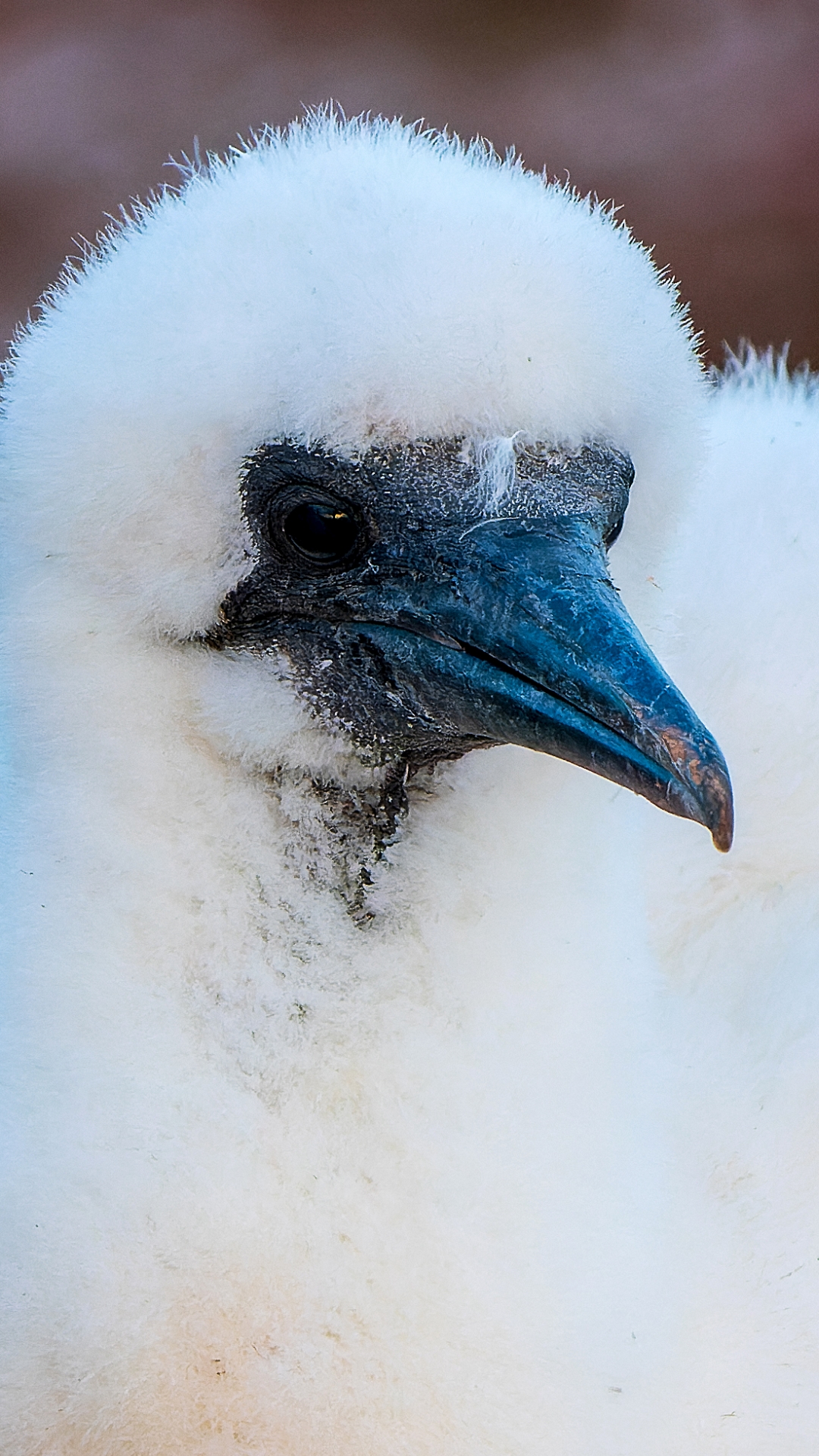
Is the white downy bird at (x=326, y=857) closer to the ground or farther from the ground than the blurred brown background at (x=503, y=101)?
closer to the ground

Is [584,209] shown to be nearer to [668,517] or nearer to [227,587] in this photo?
[668,517]

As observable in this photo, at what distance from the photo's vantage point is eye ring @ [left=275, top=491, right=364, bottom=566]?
1.50 meters

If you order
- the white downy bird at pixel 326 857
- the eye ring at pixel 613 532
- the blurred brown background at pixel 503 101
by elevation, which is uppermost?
the blurred brown background at pixel 503 101

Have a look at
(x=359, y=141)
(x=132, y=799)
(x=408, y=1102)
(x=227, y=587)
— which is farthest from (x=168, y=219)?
(x=408, y=1102)

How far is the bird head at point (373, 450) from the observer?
141cm

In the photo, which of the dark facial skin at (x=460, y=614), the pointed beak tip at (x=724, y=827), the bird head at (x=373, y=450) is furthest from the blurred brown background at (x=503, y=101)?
the pointed beak tip at (x=724, y=827)

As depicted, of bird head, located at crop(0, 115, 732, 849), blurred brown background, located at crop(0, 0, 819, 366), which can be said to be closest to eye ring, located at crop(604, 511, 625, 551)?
bird head, located at crop(0, 115, 732, 849)

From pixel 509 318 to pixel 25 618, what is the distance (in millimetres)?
553

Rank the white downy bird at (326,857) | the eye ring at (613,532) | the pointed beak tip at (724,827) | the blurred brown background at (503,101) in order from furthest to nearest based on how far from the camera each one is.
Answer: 1. the blurred brown background at (503,101)
2. the eye ring at (613,532)
3. the white downy bird at (326,857)
4. the pointed beak tip at (724,827)

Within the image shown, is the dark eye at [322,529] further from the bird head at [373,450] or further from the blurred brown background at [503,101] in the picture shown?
the blurred brown background at [503,101]

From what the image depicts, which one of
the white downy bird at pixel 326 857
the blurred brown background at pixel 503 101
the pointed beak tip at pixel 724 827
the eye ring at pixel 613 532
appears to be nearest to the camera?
the pointed beak tip at pixel 724 827

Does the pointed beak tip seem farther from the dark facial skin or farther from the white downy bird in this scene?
the white downy bird

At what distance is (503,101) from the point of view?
4074mm

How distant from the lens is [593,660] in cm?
138
